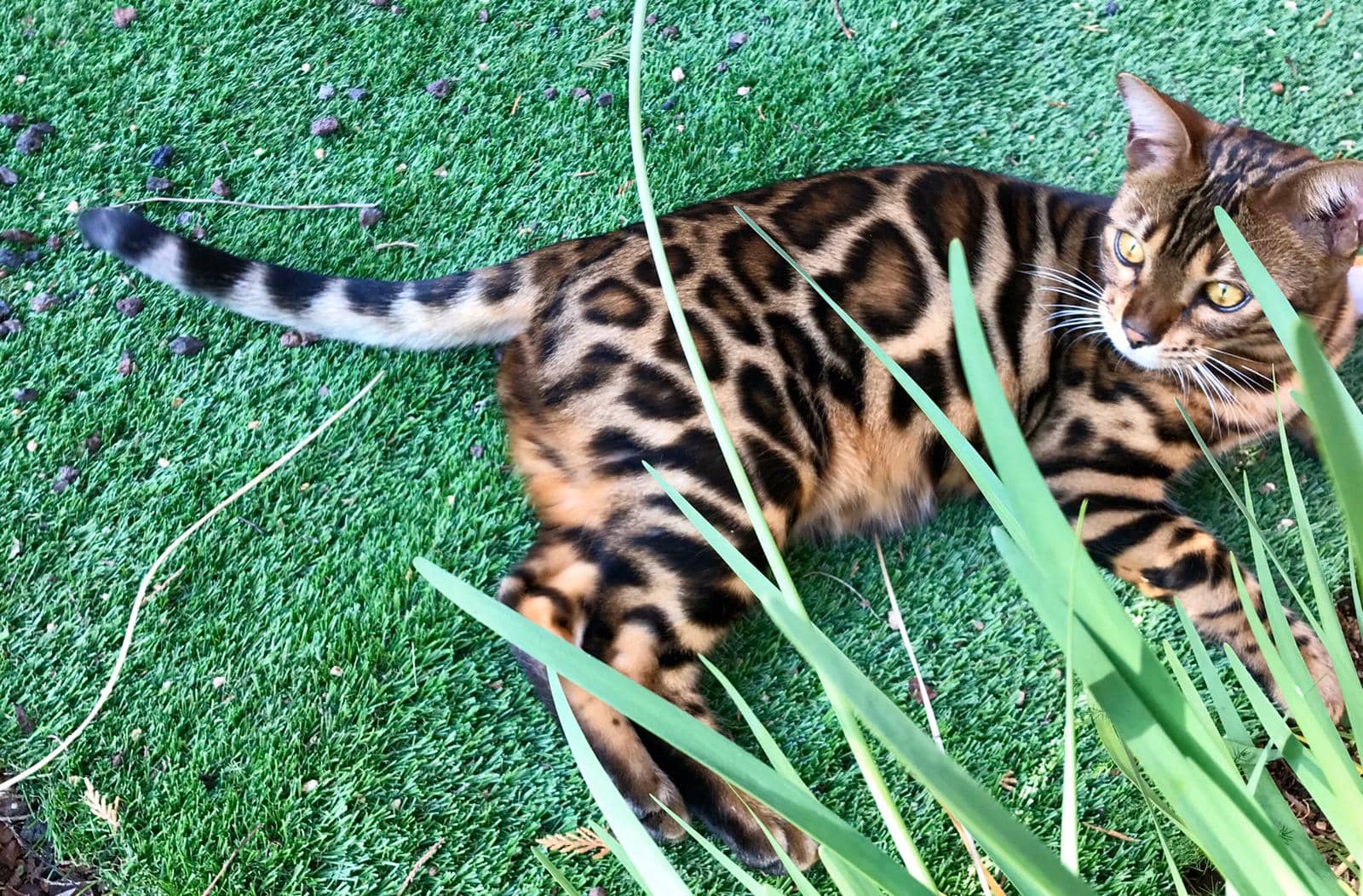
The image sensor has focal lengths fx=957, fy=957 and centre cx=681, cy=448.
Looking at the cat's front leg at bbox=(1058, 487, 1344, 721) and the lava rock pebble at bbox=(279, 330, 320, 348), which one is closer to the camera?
the cat's front leg at bbox=(1058, 487, 1344, 721)

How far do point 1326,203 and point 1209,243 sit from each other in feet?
0.60

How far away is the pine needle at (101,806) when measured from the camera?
1602 mm

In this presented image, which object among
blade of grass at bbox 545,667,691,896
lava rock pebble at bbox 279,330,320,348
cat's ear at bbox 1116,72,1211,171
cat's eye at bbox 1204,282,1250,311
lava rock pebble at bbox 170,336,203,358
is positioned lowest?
cat's eye at bbox 1204,282,1250,311

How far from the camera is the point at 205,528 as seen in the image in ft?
6.08

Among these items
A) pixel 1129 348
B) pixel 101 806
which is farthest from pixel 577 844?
pixel 1129 348

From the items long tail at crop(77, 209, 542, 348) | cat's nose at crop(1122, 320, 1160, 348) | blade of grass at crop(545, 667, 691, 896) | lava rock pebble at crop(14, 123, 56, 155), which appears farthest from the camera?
lava rock pebble at crop(14, 123, 56, 155)

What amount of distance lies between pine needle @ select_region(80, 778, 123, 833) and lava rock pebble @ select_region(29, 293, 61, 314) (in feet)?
3.24

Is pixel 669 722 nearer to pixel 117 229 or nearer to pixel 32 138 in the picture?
pixel 117 229

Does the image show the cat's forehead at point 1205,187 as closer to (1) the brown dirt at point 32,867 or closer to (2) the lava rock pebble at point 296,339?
(2) the lava rock pebble at point 296,339

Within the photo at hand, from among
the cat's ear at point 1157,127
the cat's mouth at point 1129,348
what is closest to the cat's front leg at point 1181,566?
the cat's mouth at point 1129,348

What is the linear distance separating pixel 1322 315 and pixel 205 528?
216 centimetres

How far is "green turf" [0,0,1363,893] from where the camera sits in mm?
1665

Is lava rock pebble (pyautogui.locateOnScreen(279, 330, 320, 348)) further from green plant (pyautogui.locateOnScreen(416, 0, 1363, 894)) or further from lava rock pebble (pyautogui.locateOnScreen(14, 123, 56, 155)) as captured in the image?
green plant (pyautogui.locateOnScreen(416, 0, 1363, 894))

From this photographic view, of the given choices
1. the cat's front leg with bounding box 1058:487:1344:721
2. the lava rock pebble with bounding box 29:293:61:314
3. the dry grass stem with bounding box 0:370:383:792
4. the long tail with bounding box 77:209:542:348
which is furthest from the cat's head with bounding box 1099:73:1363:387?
the lava rock pebble with bounding box 29:293:61:314
